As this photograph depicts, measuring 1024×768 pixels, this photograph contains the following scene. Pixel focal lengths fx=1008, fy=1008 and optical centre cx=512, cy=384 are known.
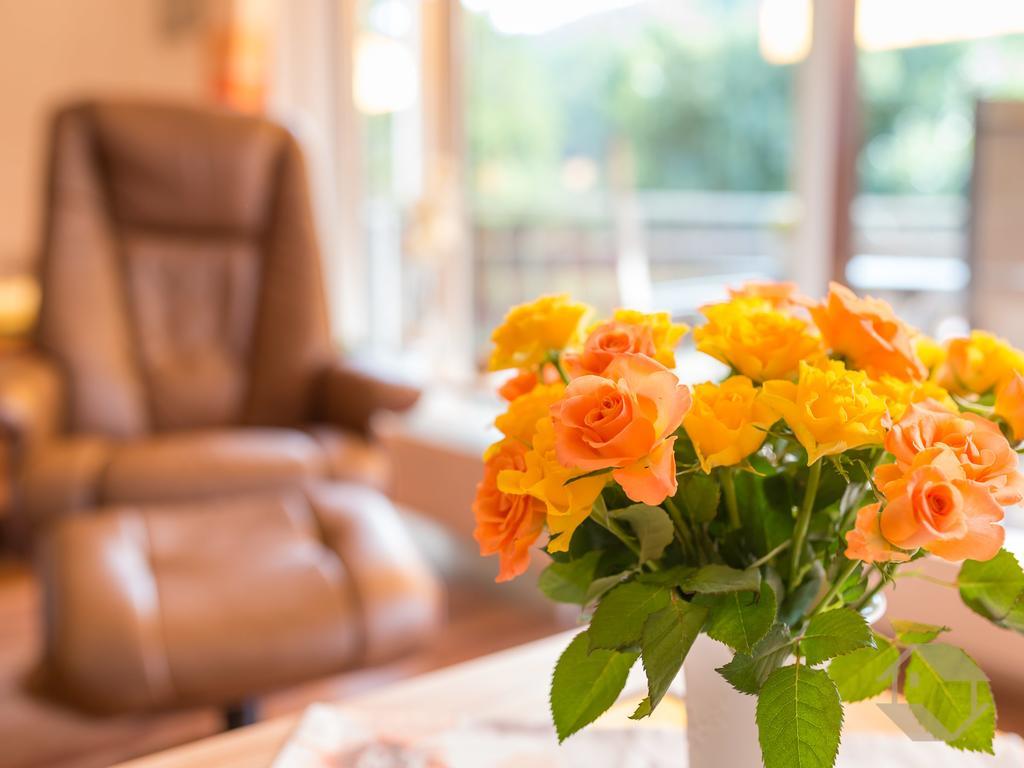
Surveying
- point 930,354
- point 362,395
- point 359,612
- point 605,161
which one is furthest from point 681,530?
point 605,161

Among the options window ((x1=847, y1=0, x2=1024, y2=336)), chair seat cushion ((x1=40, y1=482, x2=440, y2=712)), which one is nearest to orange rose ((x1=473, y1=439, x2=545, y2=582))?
chair seat cushion ((x1=40, y1=482, x2=440, y2=712))

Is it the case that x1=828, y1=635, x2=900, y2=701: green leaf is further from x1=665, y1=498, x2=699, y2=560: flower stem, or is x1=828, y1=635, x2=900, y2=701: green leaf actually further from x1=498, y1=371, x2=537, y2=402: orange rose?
x1=498, y1=371, x2=537, y2=402: orange rose

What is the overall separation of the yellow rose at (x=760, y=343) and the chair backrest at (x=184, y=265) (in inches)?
71.9

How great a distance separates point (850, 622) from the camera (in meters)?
0.56

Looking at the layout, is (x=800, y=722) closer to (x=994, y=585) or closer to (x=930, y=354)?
(x=994, y=585)

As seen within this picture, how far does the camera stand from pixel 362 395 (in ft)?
7.03

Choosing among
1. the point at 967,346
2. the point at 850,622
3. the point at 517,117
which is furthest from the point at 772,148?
the point at 850,622

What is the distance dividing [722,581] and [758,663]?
0.05 metres

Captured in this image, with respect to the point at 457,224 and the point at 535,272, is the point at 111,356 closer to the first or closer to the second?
the point at 457,224

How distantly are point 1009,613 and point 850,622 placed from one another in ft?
0.45

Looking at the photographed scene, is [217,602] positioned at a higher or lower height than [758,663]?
lower

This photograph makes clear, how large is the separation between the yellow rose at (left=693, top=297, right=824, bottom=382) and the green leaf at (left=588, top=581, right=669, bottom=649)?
0.15 metres

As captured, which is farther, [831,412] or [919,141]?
[919,141]

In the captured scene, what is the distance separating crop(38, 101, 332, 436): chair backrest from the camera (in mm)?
2275
